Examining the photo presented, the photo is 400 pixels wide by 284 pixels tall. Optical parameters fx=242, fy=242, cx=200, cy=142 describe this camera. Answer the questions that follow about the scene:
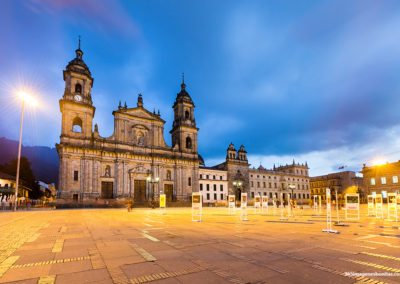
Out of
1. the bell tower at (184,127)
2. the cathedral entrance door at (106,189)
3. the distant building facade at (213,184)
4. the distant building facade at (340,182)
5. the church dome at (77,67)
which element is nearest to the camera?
the cathedral entrance door at (106,189)

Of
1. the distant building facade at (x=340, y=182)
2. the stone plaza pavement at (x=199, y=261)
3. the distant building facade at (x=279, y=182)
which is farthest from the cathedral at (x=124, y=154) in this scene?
the distant building facade at (x=340, y=182)

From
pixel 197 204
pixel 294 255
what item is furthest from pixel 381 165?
pixel 294 255

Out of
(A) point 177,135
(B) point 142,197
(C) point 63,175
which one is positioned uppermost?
(A) point 177,135

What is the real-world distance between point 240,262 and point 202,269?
3.38ft

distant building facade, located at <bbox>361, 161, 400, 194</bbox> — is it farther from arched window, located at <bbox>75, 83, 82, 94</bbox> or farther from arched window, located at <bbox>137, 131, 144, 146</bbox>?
arched window, located at <bbox>75, 83, 82, 94</bbox>

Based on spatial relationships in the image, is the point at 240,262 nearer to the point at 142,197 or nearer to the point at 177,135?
the point at 142,197

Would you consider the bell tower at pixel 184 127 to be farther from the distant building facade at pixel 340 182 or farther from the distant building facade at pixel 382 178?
the distant building facade at pixel 340 182

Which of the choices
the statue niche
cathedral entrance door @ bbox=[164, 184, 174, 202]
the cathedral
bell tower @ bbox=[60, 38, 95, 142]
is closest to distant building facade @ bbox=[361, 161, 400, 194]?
the cathedral

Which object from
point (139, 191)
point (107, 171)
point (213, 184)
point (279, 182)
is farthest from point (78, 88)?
point (279, 182)

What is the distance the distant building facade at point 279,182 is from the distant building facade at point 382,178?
18.8 meters

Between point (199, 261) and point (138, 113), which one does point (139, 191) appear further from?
point (199, 261)

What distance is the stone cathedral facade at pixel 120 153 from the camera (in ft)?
142

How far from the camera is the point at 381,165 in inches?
2480

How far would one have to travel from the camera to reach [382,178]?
202 feet
